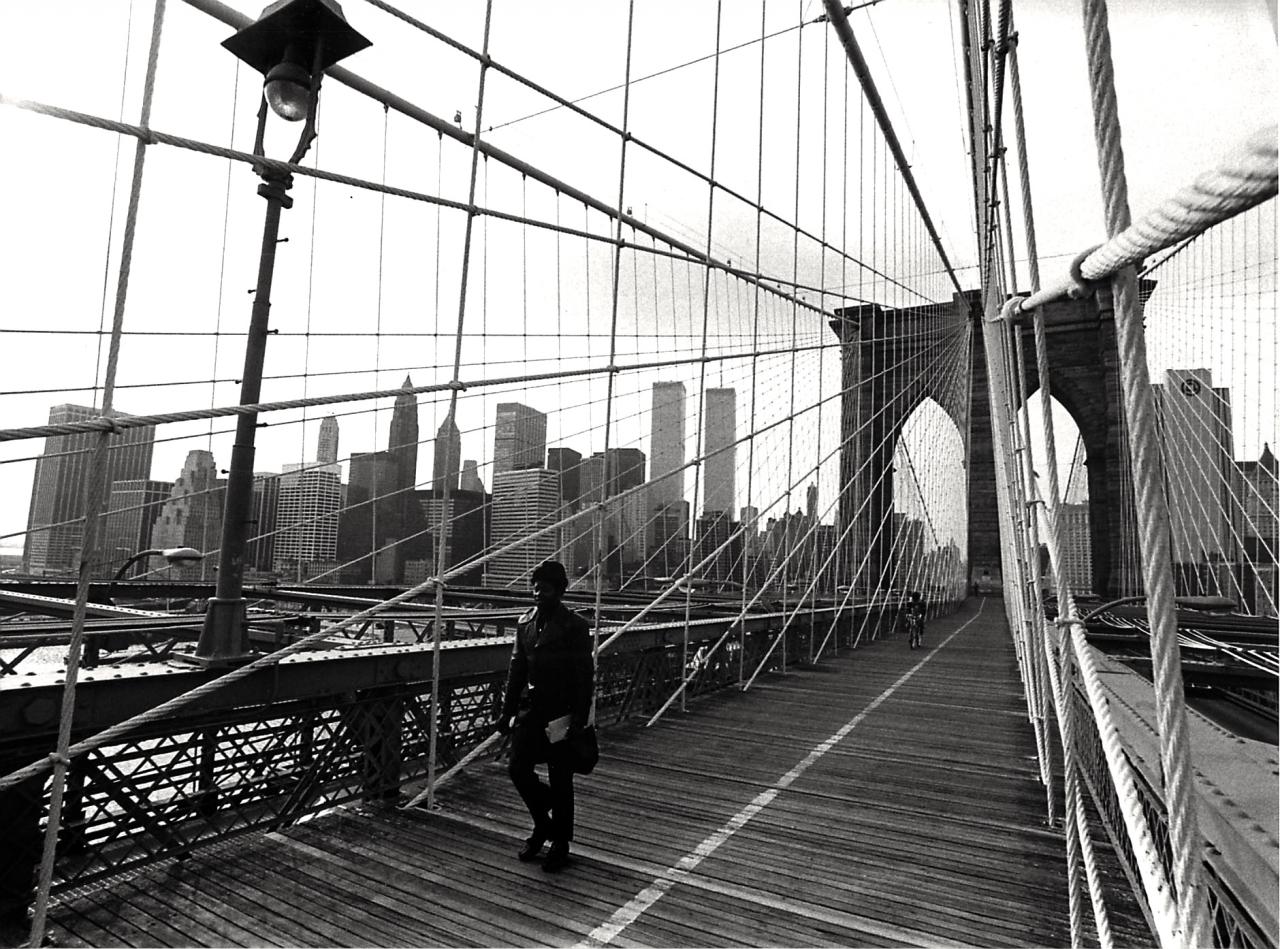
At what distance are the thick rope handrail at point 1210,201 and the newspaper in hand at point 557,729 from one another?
7.02 feet

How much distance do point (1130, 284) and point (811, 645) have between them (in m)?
8.44

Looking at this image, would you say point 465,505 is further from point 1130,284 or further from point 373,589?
point 1130,284

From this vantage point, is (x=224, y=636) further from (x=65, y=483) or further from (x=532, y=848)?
(x=65, y=483)

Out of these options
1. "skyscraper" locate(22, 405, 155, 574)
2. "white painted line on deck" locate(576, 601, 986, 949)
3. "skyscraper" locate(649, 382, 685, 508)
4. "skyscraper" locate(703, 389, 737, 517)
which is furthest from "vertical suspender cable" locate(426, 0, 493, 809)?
"skyscraper" locate(703, 389, 737, 517)

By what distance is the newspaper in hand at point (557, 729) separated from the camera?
2.66 m

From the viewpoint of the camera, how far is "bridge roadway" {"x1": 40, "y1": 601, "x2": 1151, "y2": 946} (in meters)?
2.21

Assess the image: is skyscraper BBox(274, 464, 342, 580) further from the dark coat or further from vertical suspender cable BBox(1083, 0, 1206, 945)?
vertical suspender cable BBox(1083, 0, 1206, 945)

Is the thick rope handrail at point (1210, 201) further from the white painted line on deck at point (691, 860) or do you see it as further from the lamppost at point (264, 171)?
the lamppost at point (264, 171)

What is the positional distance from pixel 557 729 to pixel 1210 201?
234cm

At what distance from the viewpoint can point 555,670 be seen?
8.88 ft

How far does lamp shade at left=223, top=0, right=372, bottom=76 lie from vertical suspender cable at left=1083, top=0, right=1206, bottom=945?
2748 mm

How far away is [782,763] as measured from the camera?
14.2ft

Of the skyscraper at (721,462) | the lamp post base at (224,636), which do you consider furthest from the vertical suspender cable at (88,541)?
the skyscraper at (721,462)

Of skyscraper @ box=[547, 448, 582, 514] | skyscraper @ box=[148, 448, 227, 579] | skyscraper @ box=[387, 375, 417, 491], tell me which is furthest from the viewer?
skyscraper @ box=[547, 448, 582, 514]
